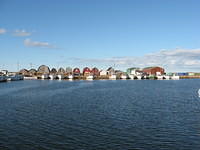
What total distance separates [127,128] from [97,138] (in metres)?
4.88

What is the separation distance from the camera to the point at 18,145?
65.3 feet

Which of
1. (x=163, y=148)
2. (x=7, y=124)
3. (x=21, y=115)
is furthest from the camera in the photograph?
(x=21, y=115)

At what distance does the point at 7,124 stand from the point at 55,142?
389 inches

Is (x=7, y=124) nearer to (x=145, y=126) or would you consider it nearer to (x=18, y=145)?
(x=18, y=145)

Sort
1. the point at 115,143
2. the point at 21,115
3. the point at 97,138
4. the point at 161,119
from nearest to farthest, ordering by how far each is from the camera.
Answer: the point at 115,143 → the point at 97,138 → the point at 161,119 → the point at 21,115

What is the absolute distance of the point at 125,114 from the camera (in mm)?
33281

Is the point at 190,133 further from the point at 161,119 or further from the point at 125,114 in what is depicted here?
the point at 125,114

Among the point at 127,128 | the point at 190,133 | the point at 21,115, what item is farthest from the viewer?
the point at 21,115

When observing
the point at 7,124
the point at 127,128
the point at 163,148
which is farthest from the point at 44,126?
the point at 163,148

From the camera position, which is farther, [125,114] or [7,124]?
[125,114]

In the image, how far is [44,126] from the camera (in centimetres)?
2631

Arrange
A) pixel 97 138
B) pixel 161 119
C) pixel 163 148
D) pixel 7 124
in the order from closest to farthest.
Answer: pixel 163 148
pixel 97 138
pixel 7 124
pixel 161 119

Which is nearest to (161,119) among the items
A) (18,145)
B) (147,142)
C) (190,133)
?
(190,133)

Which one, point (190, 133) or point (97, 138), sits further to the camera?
point (190, 133)
